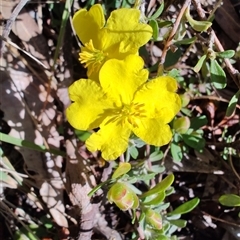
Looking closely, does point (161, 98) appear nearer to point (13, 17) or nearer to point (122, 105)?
point (122, 105)

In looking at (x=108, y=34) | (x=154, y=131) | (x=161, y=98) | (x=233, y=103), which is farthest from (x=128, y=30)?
(x=233, y=103)

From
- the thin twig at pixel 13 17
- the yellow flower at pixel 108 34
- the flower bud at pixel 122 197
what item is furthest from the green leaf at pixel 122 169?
the thin twig at pixel 13 17

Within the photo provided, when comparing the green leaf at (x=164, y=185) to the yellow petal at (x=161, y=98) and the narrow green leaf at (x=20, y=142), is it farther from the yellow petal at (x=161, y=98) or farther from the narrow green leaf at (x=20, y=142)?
the narrow green leaf at (x=20, y=142)

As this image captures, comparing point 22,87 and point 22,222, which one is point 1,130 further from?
point 22,222

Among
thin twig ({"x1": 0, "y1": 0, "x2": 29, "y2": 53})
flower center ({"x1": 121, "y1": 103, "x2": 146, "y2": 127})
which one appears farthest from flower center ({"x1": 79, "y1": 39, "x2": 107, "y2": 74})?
thin twig ({"x1": 0, "y1": 0, "x2": 29, "y2": 53})

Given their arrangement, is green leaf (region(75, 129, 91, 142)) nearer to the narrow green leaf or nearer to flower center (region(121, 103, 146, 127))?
the narrow green leaf

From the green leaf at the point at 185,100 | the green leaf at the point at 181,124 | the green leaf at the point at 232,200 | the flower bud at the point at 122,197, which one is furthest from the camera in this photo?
the green leaf at the point at 185,100
